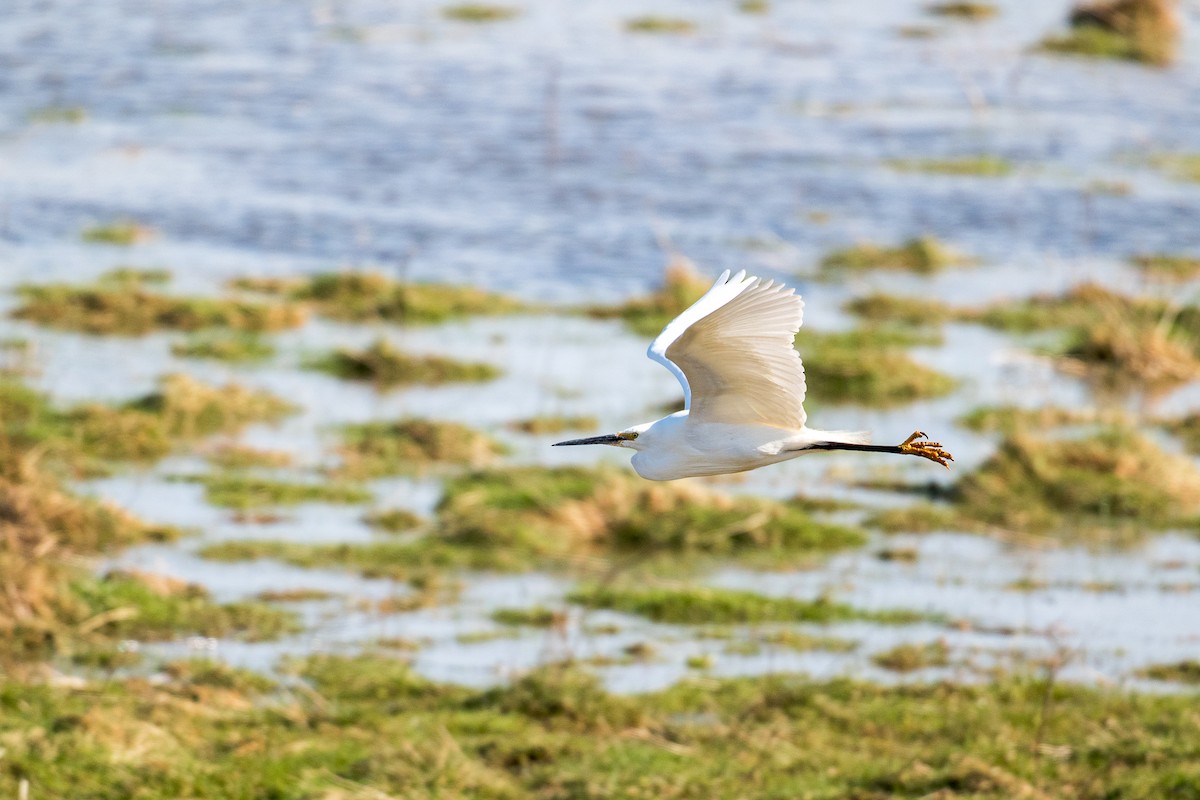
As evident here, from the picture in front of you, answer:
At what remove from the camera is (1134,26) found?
27.9 meters

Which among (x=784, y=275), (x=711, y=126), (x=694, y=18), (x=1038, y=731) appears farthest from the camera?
(x=694, y=18)

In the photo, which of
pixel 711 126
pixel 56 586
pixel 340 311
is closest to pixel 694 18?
pixel 711 126

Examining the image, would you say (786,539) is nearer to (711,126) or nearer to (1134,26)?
(711,126)

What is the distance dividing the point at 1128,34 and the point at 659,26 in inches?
256

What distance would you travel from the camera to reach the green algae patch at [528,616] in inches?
383

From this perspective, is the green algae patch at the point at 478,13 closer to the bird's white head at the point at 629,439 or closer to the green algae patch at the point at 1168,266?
the green algae patch at the point at 1168,266

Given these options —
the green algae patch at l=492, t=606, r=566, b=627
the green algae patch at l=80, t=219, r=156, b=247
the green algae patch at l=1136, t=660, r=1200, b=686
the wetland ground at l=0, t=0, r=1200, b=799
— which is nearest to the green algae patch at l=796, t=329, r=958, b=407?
the wetland ground at l=0, t=0, r=1200, b=799

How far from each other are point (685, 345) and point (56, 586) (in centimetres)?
462

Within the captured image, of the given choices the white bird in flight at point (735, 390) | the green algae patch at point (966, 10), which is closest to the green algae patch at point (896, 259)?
the white bird in flight at point (735, 390)

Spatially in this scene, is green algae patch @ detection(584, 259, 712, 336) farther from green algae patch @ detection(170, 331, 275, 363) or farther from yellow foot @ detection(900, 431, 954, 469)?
yellow foot @ detection(900, 431, 954, 469)

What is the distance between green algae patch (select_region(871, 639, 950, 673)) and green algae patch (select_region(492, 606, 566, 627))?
1491mm

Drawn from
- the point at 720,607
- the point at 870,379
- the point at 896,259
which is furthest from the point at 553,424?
the point at 896,259

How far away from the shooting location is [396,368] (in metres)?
13.9

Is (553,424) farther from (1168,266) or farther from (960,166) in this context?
(960,166)
